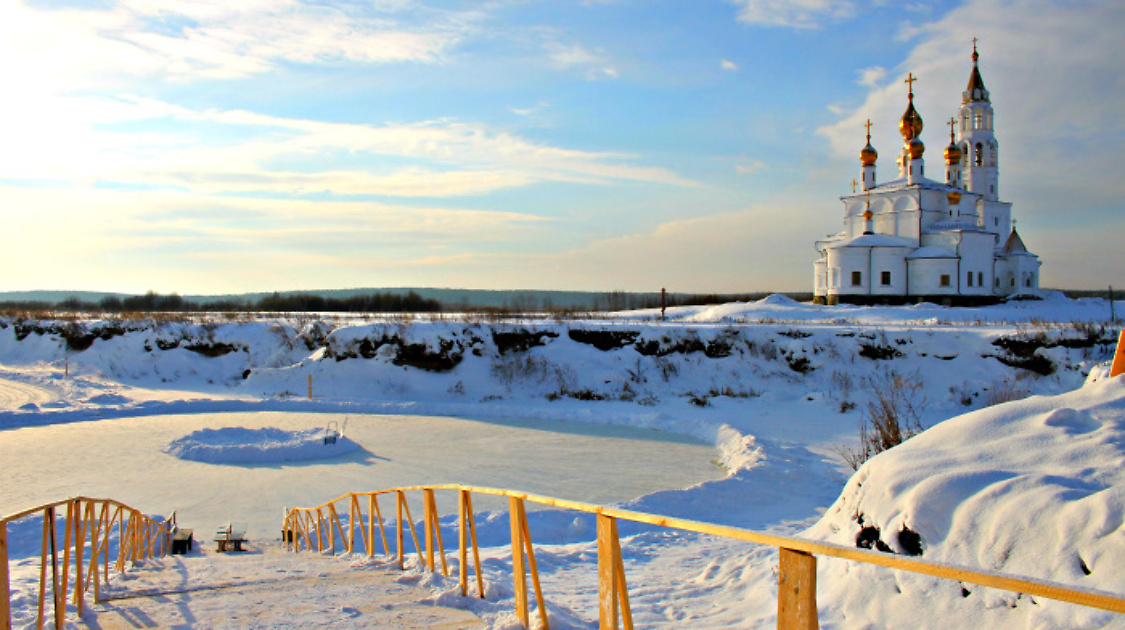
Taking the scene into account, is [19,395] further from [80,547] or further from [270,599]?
[270,599]

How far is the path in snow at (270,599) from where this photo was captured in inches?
184

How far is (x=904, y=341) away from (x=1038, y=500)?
21692 millimetres

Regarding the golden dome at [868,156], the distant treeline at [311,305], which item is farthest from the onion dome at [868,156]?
the distant treeline at [311,305]

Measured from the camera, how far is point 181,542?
9.95 metres

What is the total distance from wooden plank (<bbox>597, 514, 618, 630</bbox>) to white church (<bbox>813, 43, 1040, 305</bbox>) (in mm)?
41466

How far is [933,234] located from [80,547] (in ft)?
151

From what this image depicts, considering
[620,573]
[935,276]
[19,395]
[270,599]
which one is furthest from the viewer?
[935,276]

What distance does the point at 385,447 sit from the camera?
1714 cm

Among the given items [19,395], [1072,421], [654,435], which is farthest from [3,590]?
[19,395]

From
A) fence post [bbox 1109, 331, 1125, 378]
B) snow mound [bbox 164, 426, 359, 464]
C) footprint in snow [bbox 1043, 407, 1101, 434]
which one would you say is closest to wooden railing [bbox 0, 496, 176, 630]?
snow mound [bbox 164, 426, 359, 464]

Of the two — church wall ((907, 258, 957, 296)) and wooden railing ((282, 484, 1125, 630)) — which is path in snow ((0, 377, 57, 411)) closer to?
wooden railing ((282, 484, 1125, 630))

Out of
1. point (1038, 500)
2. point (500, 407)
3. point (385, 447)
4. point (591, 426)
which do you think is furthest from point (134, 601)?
point (500, 407)

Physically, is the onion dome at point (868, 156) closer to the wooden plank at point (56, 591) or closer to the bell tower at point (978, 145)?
the bell tower at point (978, 145)

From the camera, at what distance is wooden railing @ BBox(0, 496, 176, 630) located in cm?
446
